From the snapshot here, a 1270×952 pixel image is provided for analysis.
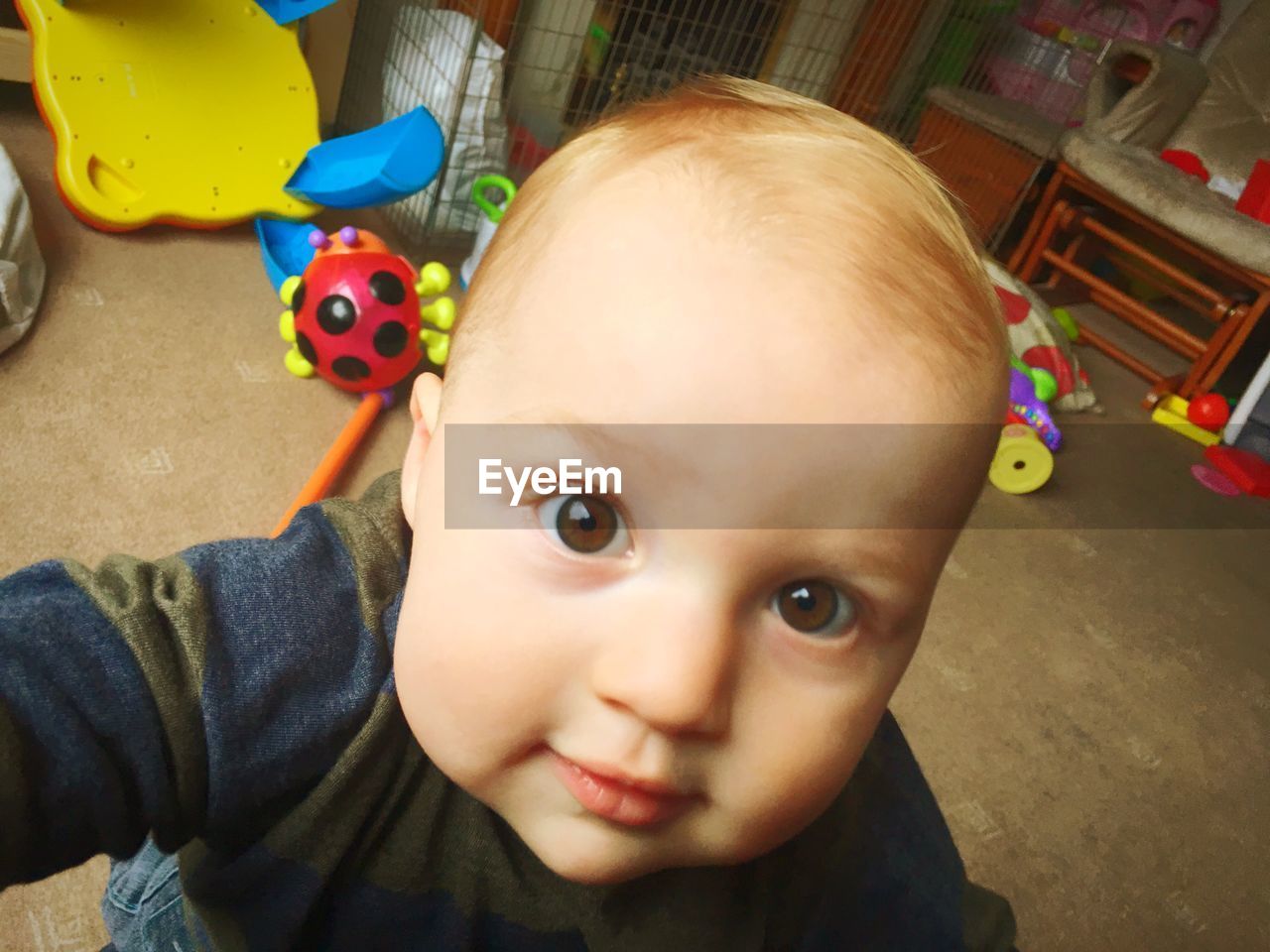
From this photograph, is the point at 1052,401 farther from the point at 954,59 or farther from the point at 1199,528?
the point at 954,59

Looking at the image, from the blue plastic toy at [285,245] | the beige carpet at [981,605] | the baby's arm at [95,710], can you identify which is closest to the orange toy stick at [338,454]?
the beige carpet at [981,605]

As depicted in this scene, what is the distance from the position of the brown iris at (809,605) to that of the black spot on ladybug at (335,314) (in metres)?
1.03

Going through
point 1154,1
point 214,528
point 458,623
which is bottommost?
point 214,528

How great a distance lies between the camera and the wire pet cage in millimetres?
1813

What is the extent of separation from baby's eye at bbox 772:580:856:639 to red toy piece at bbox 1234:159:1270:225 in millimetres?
2525

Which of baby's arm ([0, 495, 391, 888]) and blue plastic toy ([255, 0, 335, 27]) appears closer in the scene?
baby's arm ([0, 495, 391, 888])

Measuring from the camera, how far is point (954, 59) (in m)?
2.69

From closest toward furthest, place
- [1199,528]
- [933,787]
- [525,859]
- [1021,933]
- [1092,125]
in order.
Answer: [525,859]
[1021,933]
[933,787]
[1199,528]
[1092,125]

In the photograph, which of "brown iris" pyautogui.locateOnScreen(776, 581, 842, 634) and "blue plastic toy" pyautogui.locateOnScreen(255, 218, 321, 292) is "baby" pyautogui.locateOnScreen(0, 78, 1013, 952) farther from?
"blue plastic toy" pyautogui.locateOnScreen(255, 218, 321, 292)

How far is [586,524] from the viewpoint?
1.37 ft

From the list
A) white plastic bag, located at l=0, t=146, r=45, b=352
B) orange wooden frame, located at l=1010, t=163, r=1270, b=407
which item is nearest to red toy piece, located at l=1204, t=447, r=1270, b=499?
orange wooden frame, located at l=1010, t=163, r=1270, b=407

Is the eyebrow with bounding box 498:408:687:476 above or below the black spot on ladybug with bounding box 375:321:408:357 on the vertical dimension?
above

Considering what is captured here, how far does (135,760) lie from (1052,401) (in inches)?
80.3

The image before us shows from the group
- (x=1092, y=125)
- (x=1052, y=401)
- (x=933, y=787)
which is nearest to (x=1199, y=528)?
(x=1052, y=401)
